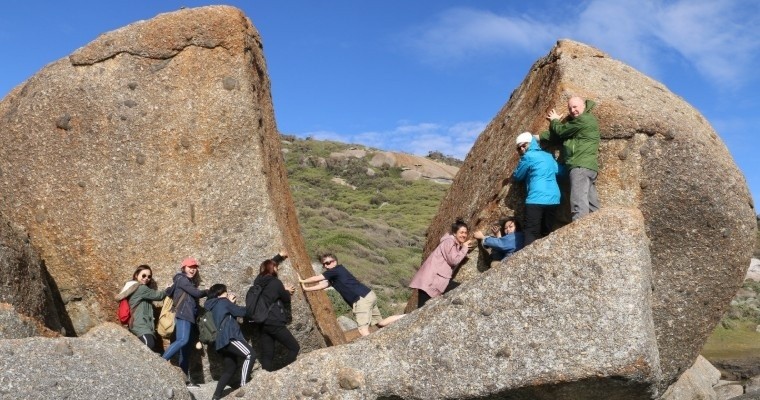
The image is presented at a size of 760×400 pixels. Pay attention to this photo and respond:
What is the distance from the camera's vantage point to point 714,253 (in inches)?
325

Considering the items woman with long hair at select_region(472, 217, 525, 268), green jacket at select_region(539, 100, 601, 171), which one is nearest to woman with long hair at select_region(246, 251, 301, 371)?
woman with long hair at select_region(472, 217, 525, 268)

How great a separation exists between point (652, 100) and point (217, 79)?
4.90 m

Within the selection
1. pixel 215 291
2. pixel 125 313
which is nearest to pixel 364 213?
pixel 125 313

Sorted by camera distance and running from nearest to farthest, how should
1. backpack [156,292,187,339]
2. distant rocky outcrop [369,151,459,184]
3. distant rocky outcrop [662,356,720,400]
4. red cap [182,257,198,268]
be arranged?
1. backpack [156,292,187,339]
2. red cap [182,257,198,268]
3. distant rocky outcrop [662,356,720,400]
4. distant rocky outcrop [369,151,459,184]

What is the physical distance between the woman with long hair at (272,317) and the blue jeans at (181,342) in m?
0.72

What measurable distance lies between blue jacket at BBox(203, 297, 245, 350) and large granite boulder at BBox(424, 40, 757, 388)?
7.94ft

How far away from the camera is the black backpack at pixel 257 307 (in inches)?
324

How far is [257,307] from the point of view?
27.0ft

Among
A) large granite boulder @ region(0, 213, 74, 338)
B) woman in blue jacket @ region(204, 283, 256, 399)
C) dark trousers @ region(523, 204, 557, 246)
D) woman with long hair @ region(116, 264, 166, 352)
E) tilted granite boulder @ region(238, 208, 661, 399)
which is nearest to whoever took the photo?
tilted granite boulder @ region(238, 208, 661, 399)

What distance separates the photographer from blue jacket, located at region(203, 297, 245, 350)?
803 centimetres

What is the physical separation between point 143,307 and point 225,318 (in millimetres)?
1007

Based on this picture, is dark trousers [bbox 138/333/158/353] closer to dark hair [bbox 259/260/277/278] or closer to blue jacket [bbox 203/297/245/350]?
blue jacket [bbox 203/297/245/350]

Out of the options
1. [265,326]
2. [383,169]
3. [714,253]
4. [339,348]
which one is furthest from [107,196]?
[383,169]

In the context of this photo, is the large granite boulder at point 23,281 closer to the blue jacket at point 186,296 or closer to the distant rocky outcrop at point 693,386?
the blue jacket at point 186,296
